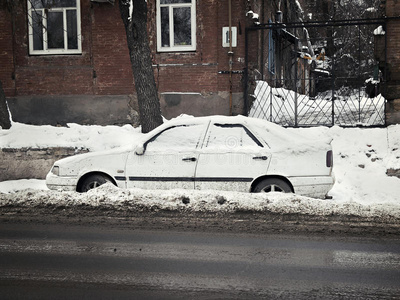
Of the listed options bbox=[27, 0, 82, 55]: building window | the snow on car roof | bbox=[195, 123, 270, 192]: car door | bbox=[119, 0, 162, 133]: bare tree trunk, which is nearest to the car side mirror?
the snow on car roof

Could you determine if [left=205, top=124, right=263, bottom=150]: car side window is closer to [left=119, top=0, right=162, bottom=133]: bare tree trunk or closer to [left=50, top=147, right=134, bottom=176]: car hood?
[left=50, top=147, right=134, bottom=176]: car hood

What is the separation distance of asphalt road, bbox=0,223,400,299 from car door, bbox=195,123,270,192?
186 cm

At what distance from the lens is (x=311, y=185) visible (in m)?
8.62

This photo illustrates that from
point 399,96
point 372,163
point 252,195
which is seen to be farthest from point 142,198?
point 399,96

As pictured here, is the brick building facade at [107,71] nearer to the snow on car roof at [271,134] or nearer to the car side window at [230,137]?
the snow on car roof at [271,134]

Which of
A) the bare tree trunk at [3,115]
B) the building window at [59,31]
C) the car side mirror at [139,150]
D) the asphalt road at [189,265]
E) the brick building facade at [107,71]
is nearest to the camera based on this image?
the asphalt road at [189,265]

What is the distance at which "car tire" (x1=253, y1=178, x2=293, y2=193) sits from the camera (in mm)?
8648

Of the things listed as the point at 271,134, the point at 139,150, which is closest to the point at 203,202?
the point at 139,150

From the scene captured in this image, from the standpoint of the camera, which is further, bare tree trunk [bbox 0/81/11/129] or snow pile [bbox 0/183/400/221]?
bare tree trunk [bbox 0/81/11/129]

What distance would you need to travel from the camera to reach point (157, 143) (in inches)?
364

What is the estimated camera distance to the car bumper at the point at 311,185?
28.2 ft

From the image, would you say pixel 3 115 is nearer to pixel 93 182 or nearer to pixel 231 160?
pixel 93 182

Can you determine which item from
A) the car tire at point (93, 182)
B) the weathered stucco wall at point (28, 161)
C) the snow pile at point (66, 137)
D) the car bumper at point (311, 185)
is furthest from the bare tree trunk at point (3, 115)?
the car bumper at point (311, 185)

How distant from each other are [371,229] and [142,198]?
11.6 feet
